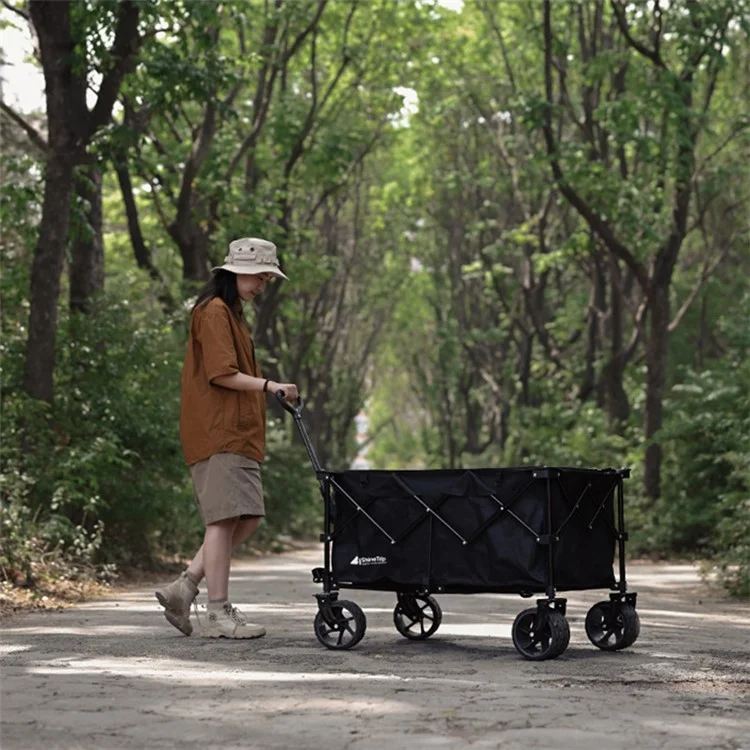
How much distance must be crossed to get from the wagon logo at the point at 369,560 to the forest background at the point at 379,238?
4711 mm

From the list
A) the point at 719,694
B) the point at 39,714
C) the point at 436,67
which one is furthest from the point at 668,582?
the point at 436,67

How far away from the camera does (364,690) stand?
7613mm

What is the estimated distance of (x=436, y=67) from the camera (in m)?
36.1

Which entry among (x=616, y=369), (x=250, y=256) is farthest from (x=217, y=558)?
(x=616, y=369)

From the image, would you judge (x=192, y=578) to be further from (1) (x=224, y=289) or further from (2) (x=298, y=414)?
(1) (x=224, y=289)

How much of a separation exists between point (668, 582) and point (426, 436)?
1560 inches

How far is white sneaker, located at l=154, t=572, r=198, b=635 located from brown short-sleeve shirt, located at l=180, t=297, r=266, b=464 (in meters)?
0.73

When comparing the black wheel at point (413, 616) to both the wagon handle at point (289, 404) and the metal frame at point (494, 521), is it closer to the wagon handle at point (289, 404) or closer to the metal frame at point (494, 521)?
the metal frame at point (494, 521)

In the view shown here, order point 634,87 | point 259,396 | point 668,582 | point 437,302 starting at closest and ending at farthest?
point 259,396
point 668,582
point 634,87
point 437,302

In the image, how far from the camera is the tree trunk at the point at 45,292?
659 inches

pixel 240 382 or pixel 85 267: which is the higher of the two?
pixel 85 267

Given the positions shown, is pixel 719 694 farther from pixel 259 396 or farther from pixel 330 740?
pixel 259 396

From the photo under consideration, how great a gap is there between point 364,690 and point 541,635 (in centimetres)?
188

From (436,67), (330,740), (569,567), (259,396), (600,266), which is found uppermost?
(436,67)
